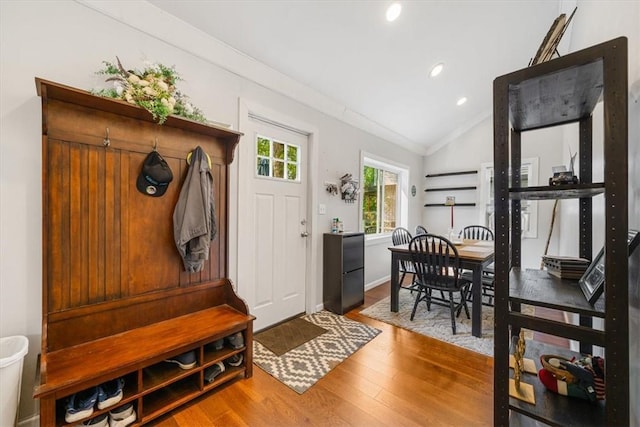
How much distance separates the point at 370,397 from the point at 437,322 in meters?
1.45

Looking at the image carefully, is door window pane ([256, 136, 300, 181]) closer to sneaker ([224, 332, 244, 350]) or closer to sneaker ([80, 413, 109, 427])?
sneaker ([224, 332, 244, 350])

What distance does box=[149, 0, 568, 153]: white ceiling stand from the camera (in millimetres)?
2068

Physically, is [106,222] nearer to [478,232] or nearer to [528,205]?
[478,232]

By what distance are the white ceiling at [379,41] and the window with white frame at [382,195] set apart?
2.64ft

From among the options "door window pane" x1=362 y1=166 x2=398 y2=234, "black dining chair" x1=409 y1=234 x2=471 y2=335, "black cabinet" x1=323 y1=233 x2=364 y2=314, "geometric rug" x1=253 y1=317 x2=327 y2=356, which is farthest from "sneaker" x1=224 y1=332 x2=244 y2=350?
"door window pane" x1=362 y1=166 x2=398 y2=234

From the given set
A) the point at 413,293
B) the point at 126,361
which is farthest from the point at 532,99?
the point at 413,293

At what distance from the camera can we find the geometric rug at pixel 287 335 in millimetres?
2341

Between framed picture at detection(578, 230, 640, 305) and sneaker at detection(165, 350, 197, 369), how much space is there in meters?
2.02

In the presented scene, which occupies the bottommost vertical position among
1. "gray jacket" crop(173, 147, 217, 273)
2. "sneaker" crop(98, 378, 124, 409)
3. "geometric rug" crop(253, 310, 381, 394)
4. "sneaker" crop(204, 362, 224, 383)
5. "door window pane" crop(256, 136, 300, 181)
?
"geometric rug" crop(253, 310, 381, 394)

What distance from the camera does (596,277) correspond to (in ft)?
3.34

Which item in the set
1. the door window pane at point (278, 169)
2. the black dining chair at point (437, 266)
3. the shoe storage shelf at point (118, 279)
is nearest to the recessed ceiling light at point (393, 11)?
the door window pane at point (278, 169)

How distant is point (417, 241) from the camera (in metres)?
2.84

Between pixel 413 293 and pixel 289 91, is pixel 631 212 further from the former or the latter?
pixel 413 293

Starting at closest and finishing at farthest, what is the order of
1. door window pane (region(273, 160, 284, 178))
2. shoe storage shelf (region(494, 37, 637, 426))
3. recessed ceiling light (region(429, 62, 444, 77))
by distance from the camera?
shoe storage shelf (region(494, 37, 637, 426)) → door window pane (region(273, 160, 284, 178)) → recessed ceiling light (region(429, 62, 444, 77))
